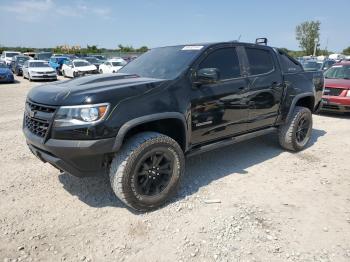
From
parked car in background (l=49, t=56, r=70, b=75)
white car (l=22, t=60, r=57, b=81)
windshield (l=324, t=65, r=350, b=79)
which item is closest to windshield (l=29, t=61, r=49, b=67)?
white car (l=22, t=60, r=57, b=81)

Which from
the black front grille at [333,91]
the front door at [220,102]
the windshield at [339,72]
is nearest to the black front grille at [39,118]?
the front door at [220,102]

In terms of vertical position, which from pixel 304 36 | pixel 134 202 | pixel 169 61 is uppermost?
pixel 304 36

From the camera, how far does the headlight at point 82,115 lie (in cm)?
309

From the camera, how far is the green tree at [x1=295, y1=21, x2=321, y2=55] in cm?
6462

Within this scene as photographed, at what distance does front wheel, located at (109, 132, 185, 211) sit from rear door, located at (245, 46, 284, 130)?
1.59m

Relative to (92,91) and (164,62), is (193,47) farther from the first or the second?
(92,91)

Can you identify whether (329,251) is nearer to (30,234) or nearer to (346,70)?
(30,234)

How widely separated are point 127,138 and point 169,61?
133 centimetres

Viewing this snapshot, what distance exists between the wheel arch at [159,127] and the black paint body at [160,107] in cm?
1

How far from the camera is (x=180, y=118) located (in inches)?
143

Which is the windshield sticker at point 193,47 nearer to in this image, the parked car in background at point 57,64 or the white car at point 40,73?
the white car at point 40,73

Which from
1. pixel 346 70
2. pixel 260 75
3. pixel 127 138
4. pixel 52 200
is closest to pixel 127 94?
pixel 127 138

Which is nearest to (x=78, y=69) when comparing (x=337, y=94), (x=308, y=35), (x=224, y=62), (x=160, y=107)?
(x=337, y=94)

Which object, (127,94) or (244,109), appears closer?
(127,94)
